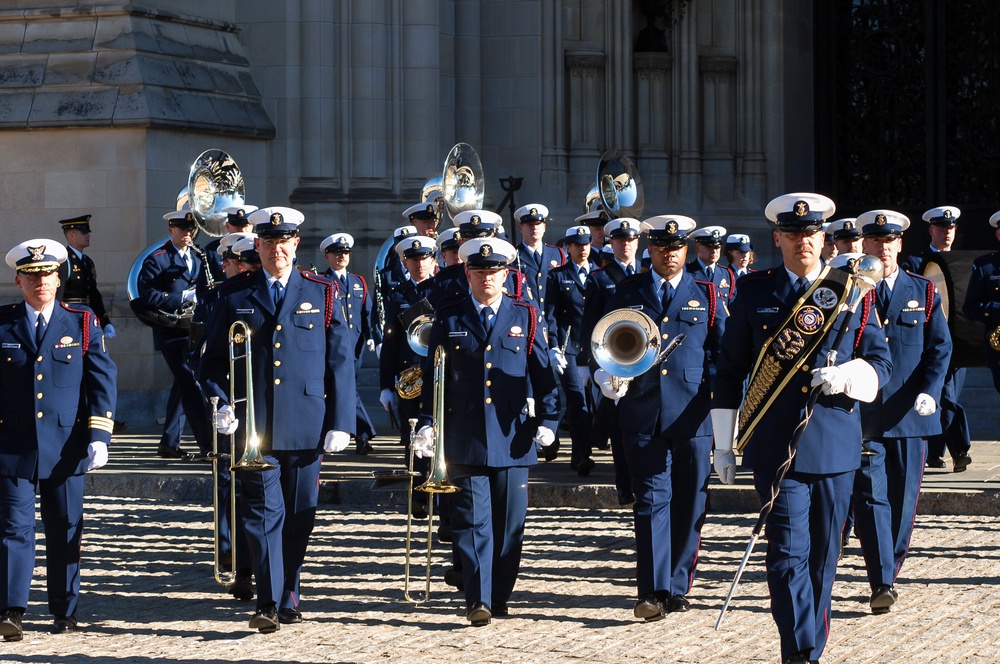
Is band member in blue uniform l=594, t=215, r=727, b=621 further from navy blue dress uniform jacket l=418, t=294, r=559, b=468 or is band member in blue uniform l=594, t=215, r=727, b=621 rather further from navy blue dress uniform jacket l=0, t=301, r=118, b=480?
navy blue dress uniform jacket l=0, t=301, r=118, b=480

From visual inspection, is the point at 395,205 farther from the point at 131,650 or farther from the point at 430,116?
the point at 131,650

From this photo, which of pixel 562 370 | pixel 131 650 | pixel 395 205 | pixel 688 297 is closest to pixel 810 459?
pixel 688 297

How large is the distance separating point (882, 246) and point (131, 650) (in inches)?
156

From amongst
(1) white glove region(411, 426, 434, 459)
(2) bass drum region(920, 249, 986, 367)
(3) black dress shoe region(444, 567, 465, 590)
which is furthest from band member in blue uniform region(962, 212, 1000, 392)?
(1) white glove region(411, 426, 434, 459)

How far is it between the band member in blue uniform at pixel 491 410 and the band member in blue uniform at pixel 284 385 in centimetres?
46

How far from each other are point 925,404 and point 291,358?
9.76 feet

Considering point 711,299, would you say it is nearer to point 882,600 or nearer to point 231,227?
point 882,600

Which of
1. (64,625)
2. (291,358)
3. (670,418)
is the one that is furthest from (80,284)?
(670,418)

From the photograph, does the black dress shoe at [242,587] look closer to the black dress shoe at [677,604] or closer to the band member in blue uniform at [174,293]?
the black dress shoe at [677,604]

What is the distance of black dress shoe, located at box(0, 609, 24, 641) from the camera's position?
7.92 metres

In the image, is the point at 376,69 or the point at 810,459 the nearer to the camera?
the point at 810,459

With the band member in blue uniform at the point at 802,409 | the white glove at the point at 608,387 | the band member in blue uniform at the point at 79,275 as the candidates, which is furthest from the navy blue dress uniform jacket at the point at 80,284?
the band member in blue uniform at the point at 802,409

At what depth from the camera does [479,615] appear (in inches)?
314

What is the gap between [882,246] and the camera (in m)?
8.68
